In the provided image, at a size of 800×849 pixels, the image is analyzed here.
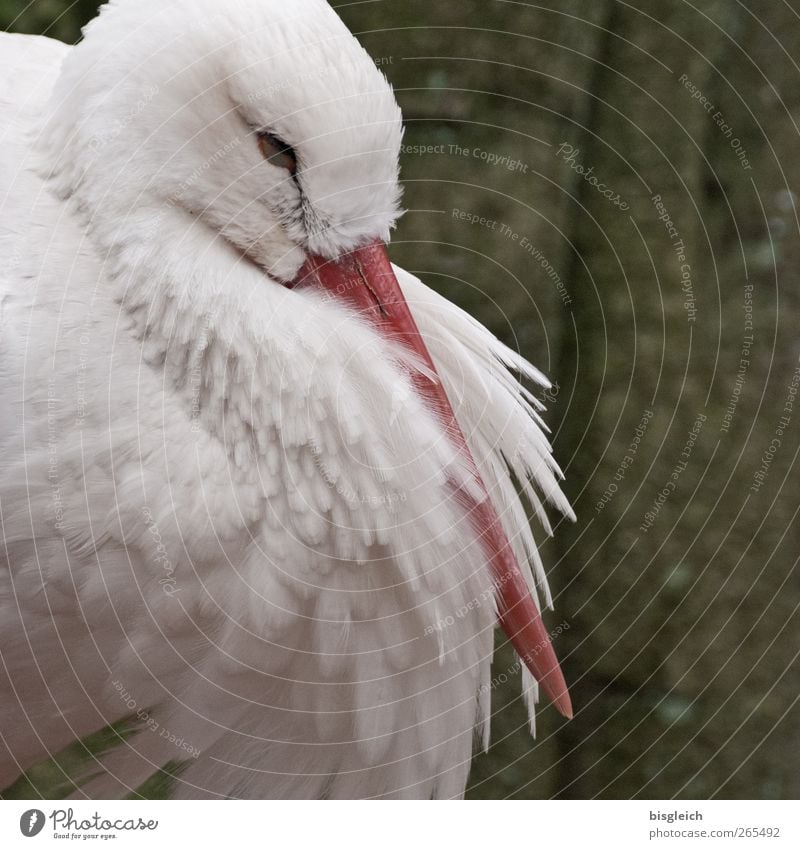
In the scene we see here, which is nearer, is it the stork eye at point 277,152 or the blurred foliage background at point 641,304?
the stork eye at point 277,152

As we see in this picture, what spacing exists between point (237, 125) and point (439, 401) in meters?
0.19

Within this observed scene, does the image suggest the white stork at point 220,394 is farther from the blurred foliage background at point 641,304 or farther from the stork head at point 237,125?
the blurred foliage background at point 641,304

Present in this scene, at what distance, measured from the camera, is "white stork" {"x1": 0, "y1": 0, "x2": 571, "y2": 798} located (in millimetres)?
500

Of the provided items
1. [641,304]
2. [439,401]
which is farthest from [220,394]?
[641,304]

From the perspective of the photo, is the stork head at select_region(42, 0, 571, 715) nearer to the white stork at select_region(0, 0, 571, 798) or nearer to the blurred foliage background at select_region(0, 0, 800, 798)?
the white stork at select_region(0, 0, 571, 798)

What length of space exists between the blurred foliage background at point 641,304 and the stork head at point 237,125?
29 centimetres

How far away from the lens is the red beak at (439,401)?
55 cm

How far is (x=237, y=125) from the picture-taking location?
1.65 feet

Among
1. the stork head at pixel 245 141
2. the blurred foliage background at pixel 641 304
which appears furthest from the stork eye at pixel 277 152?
the blurred foliage background at pixel 641 304

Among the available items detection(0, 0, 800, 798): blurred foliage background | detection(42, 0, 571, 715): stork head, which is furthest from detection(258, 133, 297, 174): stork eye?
detection(0, 0, 800, 798): blurred foliage background

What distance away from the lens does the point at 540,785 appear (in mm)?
992

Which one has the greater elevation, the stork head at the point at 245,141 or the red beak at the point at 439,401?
the stork head at the point at 245,141

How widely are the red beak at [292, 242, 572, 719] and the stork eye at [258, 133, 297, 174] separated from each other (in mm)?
58

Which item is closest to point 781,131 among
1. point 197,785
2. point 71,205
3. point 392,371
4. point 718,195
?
point 718,195
